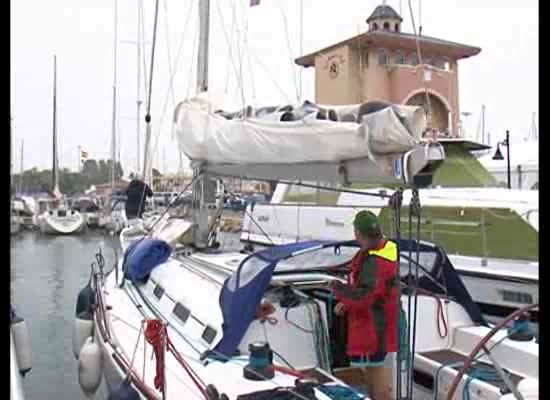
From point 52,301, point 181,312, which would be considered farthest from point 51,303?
point 181,312

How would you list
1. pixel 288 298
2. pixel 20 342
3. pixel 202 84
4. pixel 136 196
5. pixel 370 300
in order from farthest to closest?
pixel 136 196 → pixel 202 84 → pixel 20 342 → pixel 288 298 → pixel 370 300

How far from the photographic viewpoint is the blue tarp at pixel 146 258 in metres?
6.58

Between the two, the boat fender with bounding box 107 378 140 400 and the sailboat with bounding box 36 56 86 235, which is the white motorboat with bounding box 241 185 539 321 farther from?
the sailboat with bounding box 36 56 86 235

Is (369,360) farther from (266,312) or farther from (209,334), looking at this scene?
(209,334)

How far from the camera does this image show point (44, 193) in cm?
4425

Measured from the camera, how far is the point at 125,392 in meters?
3.91

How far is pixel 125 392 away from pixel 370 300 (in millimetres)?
1770

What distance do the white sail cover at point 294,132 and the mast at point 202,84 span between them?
132cm

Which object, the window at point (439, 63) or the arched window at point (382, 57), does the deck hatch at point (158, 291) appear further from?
the window at point (439, 63)

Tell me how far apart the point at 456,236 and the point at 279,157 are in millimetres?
5011

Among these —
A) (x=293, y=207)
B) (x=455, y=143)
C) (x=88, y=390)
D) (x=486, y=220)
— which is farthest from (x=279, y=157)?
(x=293, y=207)

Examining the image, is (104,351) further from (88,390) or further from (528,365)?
(528,365)

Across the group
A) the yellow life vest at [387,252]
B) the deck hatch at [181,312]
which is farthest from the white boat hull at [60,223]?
the yellow life vest at [387,252]

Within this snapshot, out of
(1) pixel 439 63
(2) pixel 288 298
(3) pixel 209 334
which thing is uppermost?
(1) pixel 439 63
